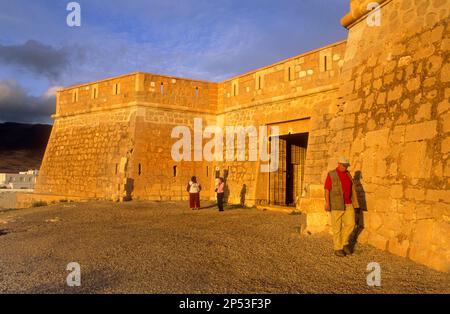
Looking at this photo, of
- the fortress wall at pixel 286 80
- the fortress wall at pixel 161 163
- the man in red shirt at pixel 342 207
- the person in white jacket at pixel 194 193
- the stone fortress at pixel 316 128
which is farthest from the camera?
the fortress wall at pixel 161 163

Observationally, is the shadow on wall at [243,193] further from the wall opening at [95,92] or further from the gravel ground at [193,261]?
the wall opening at [95,92]

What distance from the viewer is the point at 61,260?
Answer: 545 cm

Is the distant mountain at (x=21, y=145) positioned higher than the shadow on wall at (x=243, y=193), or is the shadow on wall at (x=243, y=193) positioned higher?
the distant mountain at (x=21, y=145)

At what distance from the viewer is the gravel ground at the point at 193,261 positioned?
405 cm

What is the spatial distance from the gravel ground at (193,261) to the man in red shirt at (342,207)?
0.81ft

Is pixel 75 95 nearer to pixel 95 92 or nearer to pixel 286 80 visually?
pixel 95 92

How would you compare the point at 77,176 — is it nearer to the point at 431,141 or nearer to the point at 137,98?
the point at 137,98

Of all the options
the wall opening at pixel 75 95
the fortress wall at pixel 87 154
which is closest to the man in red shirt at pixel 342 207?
the fortress wall at pixel 87 154

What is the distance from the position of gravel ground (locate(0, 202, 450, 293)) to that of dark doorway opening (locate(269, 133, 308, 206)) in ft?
19.2

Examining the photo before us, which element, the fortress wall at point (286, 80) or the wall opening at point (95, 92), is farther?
the wall opening at point (95, 92)

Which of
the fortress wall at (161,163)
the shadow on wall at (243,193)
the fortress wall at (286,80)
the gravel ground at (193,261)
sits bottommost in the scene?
the gravel ground at (193,261)

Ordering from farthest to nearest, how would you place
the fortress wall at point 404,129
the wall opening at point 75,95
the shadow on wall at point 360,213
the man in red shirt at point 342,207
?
the wall opening at point 75,95 < the shadow on wall at point 360,213 < the man in red shirt at point 342,207 < the fortress wall at point 404,129
